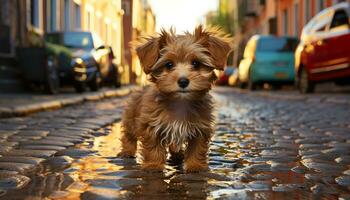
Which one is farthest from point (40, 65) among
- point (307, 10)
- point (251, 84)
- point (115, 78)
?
point (307, 10)

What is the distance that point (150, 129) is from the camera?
4.34 m

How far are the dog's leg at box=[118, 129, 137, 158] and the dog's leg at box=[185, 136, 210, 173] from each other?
0.76 m

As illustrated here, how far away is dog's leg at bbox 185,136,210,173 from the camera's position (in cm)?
432

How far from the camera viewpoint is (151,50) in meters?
4.31

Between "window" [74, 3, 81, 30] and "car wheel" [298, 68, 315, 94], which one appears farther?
"window" [74, 3, 81, 30]

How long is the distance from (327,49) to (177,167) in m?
11.7

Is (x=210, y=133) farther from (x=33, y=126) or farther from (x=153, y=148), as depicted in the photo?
(x=33, y=126)

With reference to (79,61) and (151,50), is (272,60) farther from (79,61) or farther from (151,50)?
(151,50)

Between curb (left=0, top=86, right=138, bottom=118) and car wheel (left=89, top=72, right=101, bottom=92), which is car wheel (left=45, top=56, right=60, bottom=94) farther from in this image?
car wheel (left=89, top=72, right=101, bottom=92)

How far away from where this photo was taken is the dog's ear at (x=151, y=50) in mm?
4297

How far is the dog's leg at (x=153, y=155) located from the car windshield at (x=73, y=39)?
46.4 feet

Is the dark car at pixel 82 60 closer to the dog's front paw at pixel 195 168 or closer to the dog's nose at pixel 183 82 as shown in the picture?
the dog's front paw at pixel 195 168

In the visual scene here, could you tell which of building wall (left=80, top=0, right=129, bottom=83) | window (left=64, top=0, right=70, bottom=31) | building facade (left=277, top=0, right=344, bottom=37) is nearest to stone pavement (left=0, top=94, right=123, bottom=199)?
building wall (left=80, top=0, right=129, bottom=83)

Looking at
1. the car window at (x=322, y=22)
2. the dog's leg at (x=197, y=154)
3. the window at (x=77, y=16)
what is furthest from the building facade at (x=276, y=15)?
the dog's leg at (x=197, y=154)
